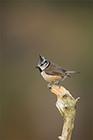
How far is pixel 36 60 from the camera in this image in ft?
9.95

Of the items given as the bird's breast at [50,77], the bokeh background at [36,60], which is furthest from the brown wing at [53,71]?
the bokeh background at [36,60]

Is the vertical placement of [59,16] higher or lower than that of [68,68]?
higher

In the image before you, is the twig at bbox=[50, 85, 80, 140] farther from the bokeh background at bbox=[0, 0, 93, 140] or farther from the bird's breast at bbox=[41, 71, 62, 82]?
the bokeh background at bbox=[0, 0, 93, 140]

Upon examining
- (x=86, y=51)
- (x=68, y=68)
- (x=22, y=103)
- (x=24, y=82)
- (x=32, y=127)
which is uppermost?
(x=86, y=51)

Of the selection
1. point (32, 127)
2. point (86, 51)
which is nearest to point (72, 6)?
point (86, 51)

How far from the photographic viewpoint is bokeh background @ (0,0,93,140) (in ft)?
9.88

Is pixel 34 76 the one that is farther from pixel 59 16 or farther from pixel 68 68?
pixel 59 16

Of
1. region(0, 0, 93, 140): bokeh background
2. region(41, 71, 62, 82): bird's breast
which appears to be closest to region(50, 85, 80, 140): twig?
region(41, 71, 62, 82): bird's breast

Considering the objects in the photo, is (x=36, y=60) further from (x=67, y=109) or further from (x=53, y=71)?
(x=67, y=109)

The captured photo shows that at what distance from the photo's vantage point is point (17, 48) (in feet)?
9.91

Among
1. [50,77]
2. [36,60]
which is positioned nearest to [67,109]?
[50,77]

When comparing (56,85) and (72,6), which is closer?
(56,85)

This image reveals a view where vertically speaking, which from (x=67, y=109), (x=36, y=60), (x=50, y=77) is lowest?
(x=67, y=109)

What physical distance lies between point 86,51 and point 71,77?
1.07 ft
